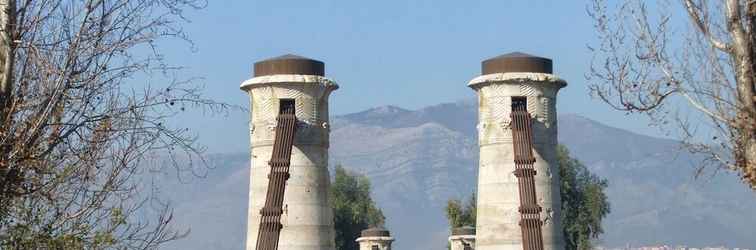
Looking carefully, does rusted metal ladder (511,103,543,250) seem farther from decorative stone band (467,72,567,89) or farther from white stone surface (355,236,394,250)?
white stone surface (355,236,394,250)

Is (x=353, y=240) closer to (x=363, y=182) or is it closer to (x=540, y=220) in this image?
(x=363, y=182)

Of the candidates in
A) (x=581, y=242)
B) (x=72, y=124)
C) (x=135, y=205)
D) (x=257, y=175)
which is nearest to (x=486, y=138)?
(x=257, y=175)

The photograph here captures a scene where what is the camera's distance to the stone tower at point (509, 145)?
143 feet

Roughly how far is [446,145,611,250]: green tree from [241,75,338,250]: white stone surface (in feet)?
115

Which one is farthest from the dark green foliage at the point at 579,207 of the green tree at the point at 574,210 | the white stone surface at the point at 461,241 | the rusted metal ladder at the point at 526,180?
the rusted metal ladder at the point at 526,180

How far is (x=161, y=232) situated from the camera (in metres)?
21.0

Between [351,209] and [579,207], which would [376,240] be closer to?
[351,209]

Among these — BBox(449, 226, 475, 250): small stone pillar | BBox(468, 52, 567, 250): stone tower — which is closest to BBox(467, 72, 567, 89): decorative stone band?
BBox(468, 52, 567, 250): stone tower

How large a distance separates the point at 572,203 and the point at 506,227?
128 ft

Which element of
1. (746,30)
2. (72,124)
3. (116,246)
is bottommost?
(116,246)

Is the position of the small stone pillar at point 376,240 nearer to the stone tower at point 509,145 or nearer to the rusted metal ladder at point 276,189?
the stone tower at point 509,145

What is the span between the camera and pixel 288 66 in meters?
44.8

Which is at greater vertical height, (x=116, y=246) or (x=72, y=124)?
(x=72, y=124)

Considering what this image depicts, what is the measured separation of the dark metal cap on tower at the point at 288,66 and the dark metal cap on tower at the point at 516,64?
545 centimetres
